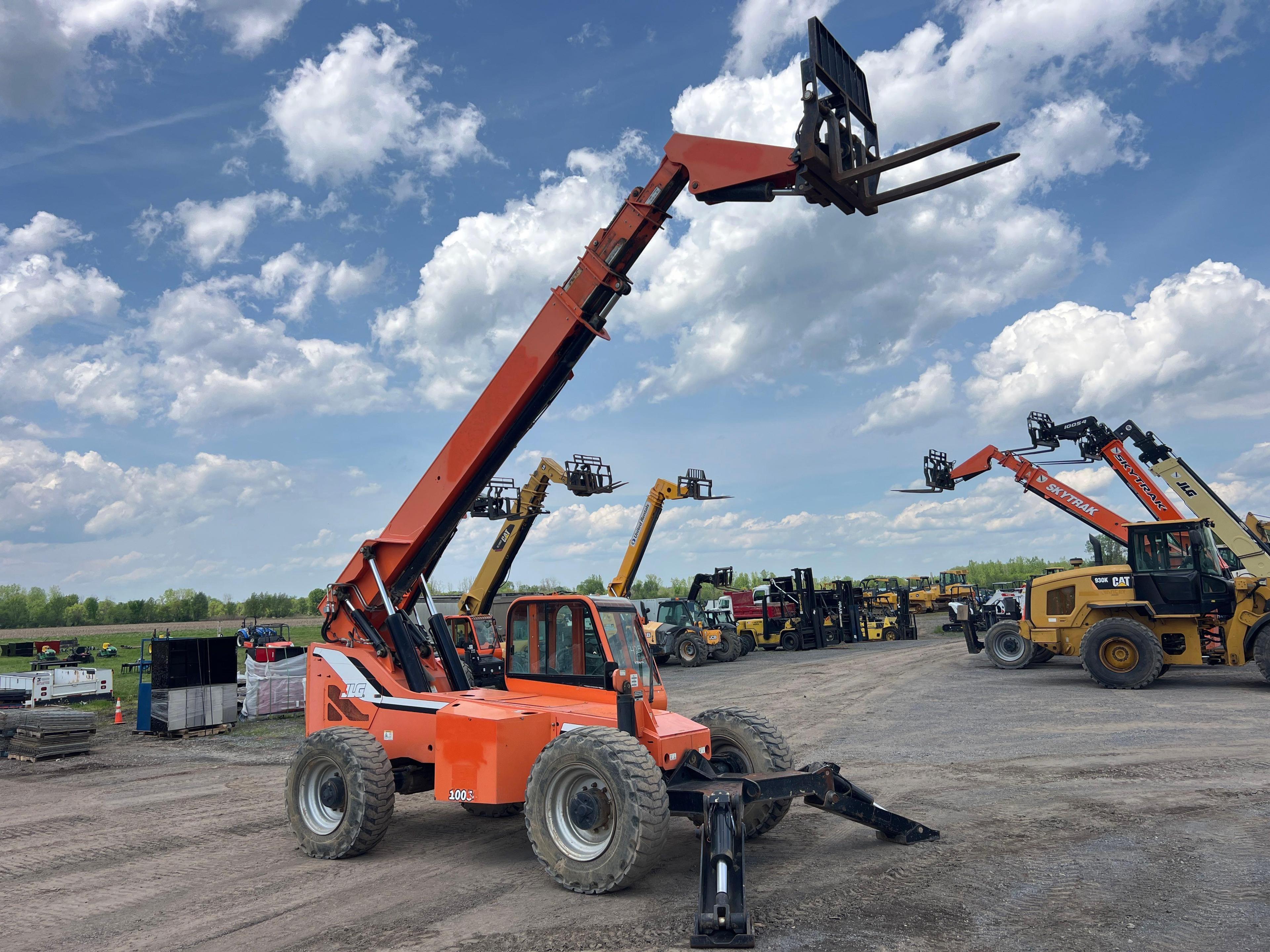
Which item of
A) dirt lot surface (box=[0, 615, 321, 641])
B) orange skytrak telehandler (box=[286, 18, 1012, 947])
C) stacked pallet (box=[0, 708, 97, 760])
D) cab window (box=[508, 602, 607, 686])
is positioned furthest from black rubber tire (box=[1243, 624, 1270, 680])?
dirt lot surface (box=[0, 615, 321, 641])

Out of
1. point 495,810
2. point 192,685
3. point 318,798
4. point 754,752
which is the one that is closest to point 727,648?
point 192,685

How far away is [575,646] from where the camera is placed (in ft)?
24.2

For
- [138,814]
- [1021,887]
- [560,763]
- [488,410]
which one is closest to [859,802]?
[1021,887]

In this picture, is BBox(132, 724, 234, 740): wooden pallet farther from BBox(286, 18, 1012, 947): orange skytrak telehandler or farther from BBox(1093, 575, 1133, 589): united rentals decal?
BBox(1093, 575, 1133, 589): united rentals decal

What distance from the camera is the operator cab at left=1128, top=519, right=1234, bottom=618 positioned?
54.5ft

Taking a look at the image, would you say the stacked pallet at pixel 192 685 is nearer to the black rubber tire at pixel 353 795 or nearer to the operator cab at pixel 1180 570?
the black rubber tire at pixel 353 795

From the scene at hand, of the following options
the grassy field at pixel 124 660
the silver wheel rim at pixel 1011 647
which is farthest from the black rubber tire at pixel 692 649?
the grassy field at pixel 124 660

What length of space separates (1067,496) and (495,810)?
2091 centimetres

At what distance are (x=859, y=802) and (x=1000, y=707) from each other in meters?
9.56

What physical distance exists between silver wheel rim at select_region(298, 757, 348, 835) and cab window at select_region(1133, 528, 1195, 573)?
1639cm

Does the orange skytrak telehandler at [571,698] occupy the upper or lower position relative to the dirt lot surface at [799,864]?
upper

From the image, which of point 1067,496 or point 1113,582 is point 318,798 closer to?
point 1113,582

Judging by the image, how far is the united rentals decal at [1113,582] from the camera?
57.3 feet

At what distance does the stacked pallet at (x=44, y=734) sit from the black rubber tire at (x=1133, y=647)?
18.6 m
